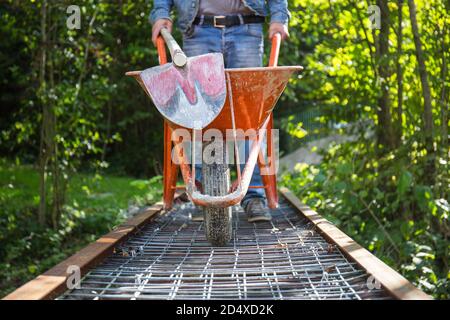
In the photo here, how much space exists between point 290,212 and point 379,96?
1.33 meters

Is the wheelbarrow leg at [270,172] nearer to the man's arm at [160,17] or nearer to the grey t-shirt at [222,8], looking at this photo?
the grey t-shirt at [222,8]

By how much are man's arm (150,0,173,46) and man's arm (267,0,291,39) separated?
0.54m

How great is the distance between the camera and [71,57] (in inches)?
216

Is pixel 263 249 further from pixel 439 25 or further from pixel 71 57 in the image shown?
pixel 71 57

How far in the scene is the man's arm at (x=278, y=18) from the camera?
3291 millimetres

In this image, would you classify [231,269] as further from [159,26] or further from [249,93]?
[159,26]

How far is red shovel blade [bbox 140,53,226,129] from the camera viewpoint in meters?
2.49

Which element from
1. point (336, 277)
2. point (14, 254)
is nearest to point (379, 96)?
point (336, 277)

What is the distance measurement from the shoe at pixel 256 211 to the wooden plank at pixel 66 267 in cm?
59

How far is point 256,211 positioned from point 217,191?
0.78m

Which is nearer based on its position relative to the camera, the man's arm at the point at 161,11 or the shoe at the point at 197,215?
the man's arm at the point at 161,11

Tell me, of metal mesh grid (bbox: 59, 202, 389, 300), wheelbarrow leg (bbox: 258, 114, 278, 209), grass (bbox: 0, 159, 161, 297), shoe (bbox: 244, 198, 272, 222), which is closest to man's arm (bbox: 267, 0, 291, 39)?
wheelbarrow leg (bbox: 258, 114, 278, 209)

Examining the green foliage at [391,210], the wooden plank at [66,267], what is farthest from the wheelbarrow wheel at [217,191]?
the green foliage at [391,210]

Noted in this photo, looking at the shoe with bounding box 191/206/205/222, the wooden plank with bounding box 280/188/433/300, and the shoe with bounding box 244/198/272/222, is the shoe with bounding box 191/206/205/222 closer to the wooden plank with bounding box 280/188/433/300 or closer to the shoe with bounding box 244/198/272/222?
the shoe with bounding box 244/198/272/222
